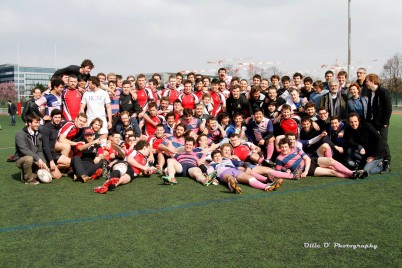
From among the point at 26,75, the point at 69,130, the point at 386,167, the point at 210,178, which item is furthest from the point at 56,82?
the point at 26,75

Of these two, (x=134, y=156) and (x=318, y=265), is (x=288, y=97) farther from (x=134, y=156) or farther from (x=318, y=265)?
(x=318, y=265)

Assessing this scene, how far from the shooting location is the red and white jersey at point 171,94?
941 centimetres

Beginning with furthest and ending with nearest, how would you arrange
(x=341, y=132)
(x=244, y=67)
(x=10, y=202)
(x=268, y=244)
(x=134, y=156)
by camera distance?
(x=244, y=67), (x=341, y=132), (x=134, y=156), (x=10, y=202), (x=268, y=244)

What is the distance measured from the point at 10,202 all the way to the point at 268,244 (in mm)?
3802

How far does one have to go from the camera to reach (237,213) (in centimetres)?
459

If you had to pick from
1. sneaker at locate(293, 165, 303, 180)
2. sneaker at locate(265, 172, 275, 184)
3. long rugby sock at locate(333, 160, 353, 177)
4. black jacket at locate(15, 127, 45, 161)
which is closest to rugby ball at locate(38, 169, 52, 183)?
black jacket at locate(15, 127, 45, 161)

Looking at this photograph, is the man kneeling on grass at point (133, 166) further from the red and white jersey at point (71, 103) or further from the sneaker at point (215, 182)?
the red and white jersey at point (71, 103)

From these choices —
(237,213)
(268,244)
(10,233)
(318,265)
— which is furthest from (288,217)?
(10,233)

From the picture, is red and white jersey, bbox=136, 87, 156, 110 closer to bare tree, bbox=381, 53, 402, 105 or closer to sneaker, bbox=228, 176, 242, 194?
sneaker, bbox=228, 176, 242, 194

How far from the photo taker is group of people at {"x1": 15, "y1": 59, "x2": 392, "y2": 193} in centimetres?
670

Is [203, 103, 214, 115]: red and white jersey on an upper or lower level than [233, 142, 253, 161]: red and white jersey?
upper

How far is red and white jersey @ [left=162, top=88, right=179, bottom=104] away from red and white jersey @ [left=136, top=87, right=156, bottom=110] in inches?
16.0

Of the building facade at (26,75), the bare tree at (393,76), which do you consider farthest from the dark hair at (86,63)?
the building facade at (26,75)

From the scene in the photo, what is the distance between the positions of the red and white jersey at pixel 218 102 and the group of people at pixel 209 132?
2cm
